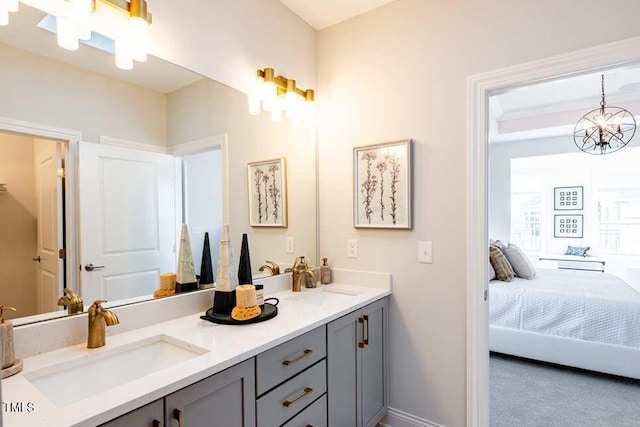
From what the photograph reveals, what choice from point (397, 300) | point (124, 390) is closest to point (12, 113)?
point (124, 390)

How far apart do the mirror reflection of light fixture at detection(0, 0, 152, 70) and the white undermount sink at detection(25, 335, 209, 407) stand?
3.65 ft

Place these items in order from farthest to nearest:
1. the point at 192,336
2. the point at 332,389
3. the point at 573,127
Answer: the point at 573,127, the point at 332,389, the point at 192,336

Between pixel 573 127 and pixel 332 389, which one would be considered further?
pixel 573 127

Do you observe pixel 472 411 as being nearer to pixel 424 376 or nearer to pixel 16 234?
pixel 424 376

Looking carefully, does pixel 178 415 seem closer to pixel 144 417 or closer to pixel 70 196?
pixel 144 417

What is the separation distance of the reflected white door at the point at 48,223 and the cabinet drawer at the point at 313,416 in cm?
100

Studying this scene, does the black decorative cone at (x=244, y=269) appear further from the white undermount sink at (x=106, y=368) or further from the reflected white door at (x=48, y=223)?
the reflected white door at (x=48, y=223)

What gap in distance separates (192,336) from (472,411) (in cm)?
151

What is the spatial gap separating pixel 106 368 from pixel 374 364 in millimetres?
1350

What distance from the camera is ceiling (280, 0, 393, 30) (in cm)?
214

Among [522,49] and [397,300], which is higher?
[522,49]

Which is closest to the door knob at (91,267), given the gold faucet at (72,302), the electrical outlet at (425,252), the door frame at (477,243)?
the gold faucet at (72,302)

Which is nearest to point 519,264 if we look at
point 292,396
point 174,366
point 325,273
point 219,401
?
point 325,273

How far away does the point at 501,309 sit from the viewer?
3186mm
